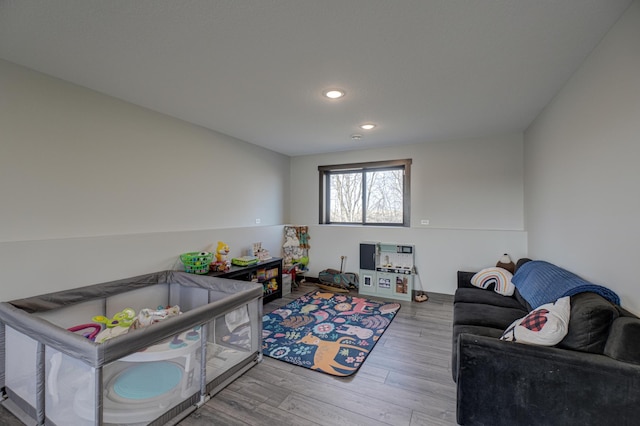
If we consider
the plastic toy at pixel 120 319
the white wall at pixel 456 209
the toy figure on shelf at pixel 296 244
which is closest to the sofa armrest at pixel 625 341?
the white wall at pixel 456 209

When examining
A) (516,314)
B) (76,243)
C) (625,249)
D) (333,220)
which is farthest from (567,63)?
(76,243)

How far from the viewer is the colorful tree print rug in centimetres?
248

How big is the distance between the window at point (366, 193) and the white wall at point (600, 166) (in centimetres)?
210

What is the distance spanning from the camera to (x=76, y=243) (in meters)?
2.39

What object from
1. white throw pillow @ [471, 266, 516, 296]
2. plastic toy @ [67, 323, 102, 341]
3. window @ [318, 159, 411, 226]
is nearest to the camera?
plastic toy @ [67, 323, 102, 341]

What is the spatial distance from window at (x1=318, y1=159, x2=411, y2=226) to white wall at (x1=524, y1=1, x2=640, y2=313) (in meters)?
2.10

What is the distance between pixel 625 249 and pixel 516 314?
113 centimetres

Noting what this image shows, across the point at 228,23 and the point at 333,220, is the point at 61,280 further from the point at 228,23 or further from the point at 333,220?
the point at 333,220

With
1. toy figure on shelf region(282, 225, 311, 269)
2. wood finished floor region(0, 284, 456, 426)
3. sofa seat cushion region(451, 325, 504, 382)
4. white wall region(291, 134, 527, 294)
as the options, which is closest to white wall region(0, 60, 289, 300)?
wood finished floor region(0, 284, 456, 426)

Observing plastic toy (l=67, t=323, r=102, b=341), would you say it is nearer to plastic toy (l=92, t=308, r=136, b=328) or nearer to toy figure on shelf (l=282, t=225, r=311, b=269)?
plastic toy (l=92, t=308, r=136, b=328)

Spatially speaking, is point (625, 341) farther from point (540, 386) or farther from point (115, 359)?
point (115, 359)

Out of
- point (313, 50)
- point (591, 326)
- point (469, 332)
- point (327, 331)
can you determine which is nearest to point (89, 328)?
point (327, 331)

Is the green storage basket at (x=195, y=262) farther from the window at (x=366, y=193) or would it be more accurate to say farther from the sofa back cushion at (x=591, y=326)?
the sofa back cushion at (x=591, y=326)

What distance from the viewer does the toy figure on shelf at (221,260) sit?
341cm
